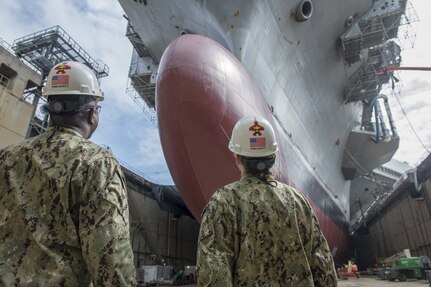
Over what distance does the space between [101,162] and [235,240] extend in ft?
2.49

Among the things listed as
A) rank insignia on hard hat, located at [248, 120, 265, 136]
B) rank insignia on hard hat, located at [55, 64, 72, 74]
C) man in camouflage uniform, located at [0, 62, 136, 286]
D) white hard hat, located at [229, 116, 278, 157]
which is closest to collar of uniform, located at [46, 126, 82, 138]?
man in camouflage uniform, located at [0, 62, 136, 286]

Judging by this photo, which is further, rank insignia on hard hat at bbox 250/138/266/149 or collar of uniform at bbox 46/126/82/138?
rank insignia on hard hat at bbox 250/138/266/149

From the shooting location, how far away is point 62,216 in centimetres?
127

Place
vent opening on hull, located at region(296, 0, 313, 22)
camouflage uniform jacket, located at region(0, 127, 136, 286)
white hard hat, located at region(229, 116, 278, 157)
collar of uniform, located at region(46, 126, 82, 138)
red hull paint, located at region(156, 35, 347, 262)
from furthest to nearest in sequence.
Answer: vent opening on hull, located at region(296, 0, 313, 22) < red hull paint, located at region(156, 35, 347, 262) < white hard hat, located at region(229, 116, 278, 157) < collar of uniform, located at region(46, 126, 82, 138) < camouflage uniform jacket, located at region(0, 127, 136, 286)

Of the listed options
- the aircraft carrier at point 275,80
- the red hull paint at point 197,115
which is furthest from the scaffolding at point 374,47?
the red hull paint at point 197,115

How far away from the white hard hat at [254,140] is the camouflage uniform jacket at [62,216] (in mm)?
821

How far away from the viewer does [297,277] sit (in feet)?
5.38

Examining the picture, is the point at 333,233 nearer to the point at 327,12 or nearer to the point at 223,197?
the point at 327,12

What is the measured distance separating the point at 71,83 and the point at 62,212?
64 centimetres

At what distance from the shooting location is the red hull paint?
6.10m

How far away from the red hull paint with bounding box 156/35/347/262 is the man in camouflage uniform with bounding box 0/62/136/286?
15.1 feet

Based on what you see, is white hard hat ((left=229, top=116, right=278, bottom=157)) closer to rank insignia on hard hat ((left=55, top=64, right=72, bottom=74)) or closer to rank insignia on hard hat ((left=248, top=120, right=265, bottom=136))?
rank insignia on hard hat ((left=248, top=120, right=265, bottom=136))

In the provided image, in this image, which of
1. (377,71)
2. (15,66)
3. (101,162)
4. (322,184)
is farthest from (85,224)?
(15,66)

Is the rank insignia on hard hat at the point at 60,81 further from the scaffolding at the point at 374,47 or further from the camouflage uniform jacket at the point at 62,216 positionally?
the scaffolding at the point at 374,47
